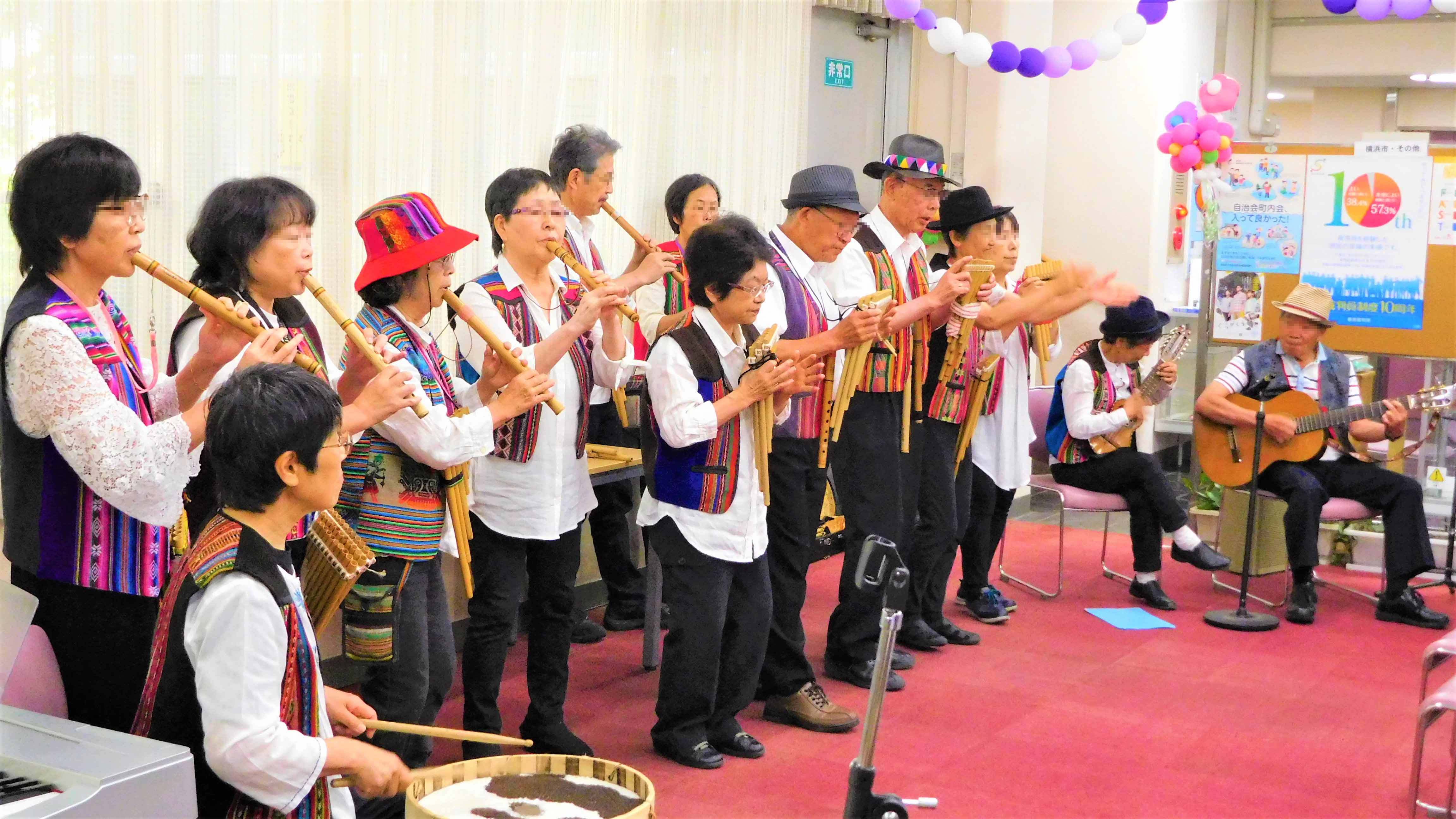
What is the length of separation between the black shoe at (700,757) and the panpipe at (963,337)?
5.48 ft

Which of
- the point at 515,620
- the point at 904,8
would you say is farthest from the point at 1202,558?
the point at 515,620

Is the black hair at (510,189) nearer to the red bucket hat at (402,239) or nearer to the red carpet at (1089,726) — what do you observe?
the red bucket hat at (402,239)

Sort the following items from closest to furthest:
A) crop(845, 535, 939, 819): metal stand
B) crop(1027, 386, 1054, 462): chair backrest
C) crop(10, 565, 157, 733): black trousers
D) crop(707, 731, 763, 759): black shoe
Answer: crop(845, 535, 939, 819): metal stand → crop(10, 565, 157, 733): black trousers → crop(707, 731, 763, 759): black shoe → crop(1027, 386, 1054, 462): chair backrest

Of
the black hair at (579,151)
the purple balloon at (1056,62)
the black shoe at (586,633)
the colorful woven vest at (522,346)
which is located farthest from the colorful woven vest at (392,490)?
the purple balloon at (1056,62)

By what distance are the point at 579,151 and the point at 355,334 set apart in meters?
2.15

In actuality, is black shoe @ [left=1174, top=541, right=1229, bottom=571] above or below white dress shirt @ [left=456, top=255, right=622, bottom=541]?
below

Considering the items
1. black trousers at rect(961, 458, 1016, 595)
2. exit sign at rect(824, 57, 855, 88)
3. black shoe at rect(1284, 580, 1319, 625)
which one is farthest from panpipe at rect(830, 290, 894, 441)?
exit sign at rect(824, 57, 855, 88)

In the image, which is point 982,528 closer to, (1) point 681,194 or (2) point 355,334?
(1) point 681,194

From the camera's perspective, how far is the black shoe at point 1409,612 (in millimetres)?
5641

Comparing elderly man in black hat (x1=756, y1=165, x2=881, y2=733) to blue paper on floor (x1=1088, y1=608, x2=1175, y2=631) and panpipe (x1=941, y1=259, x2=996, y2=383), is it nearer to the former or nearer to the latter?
panpipe (x1=941, y1=259, x2=996, y2=383)

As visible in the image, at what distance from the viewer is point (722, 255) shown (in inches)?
141

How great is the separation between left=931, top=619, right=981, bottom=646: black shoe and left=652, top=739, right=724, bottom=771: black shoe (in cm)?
157

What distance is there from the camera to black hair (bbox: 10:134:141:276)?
7.85ft

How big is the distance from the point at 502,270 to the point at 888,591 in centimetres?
200
